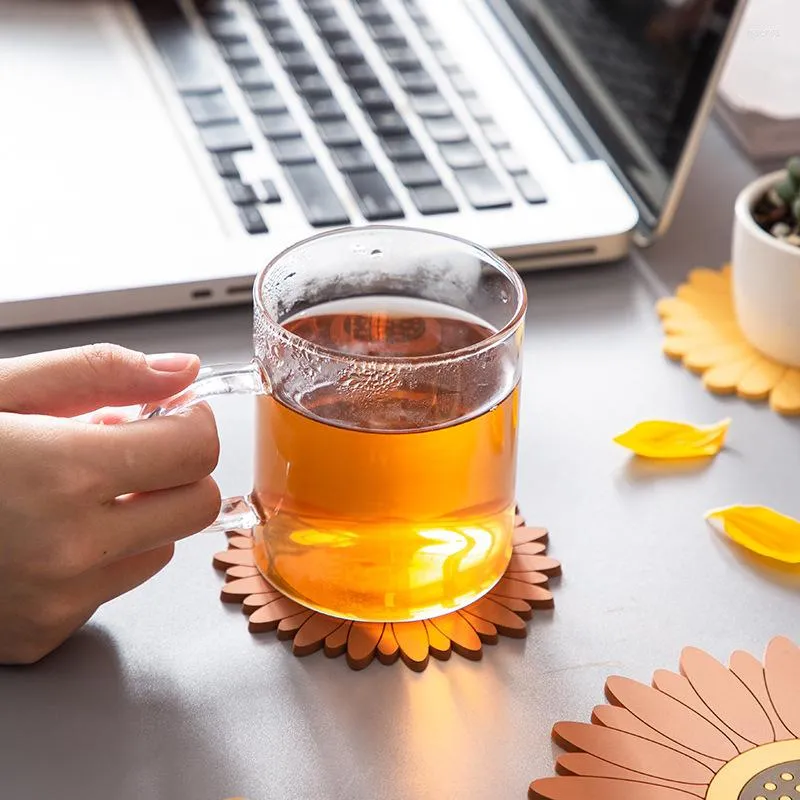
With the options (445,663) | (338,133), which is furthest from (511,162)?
(445,663)

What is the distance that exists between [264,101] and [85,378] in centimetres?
48

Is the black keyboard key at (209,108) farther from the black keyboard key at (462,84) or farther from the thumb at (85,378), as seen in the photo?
the thumb at (85,378)

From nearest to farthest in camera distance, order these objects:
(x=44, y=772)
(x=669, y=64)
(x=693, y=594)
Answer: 1. (x=44, y=772)
2. (x=693, y=594)
3. (x=669, y=64)

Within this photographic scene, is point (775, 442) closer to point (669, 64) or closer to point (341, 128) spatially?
point (669, 64)

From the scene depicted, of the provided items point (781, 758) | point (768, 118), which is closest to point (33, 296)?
point (781, 758)

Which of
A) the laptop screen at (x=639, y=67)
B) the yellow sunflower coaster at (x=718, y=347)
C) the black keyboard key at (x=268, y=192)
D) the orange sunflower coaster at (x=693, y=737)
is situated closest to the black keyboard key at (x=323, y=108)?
the black keyboard key at (x=268, y=192)

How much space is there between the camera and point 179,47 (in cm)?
112

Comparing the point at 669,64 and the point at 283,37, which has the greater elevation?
the point at 669,64

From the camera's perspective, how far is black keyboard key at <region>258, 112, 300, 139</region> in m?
0.99

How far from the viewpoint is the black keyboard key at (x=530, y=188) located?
949 millimetres

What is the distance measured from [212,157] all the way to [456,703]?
534 mm

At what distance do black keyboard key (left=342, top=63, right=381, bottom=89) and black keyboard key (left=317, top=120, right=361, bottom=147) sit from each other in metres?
0.07

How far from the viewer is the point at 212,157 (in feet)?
3.19

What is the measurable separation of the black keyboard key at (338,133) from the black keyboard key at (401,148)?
2 cm
